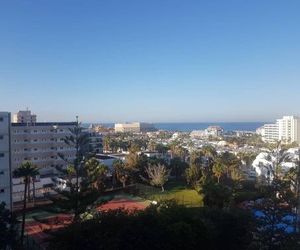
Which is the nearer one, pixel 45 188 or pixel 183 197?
pixel 183 197

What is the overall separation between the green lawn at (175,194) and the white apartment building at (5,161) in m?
9.96

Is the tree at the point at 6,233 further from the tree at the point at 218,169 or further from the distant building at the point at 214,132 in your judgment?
the distant building at the point at 214,132

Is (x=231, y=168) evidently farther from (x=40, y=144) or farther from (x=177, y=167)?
(x=40, y=144)

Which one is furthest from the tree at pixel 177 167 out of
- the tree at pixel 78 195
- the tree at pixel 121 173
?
the tree at pixel 78 195

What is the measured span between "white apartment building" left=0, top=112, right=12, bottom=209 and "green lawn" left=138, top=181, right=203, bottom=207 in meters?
9.96

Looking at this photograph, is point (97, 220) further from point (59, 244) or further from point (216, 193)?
point (216, 193)

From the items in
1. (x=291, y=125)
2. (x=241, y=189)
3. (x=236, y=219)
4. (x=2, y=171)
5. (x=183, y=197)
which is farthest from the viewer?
(x=291, y=125)

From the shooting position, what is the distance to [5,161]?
20.7 m

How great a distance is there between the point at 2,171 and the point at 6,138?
73.0 inches

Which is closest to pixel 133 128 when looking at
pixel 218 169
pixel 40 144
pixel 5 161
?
pixel 40 144

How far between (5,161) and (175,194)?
13301mm

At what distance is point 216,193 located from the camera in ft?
70.5

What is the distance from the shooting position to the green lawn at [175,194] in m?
26.0

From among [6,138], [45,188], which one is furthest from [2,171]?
[45,188]
